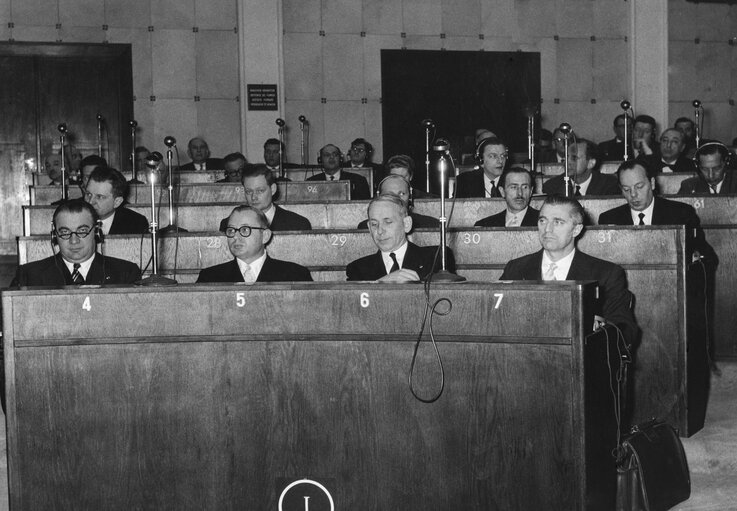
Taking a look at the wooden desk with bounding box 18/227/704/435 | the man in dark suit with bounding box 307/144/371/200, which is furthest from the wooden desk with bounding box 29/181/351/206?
the wooden desk with bounding box 18/227/704/435

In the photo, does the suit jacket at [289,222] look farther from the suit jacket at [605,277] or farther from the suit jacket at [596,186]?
the suit jacket at [605,277]

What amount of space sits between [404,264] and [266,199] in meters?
1.99

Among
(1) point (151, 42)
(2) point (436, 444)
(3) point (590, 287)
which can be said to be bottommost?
(2) point (436, 444)

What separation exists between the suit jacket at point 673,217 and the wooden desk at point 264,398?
Result: 2314 millimetres

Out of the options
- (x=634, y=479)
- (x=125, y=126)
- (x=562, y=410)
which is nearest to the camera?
(x=562, y=410)

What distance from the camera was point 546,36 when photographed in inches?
499

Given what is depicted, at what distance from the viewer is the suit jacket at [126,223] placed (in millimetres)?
6496

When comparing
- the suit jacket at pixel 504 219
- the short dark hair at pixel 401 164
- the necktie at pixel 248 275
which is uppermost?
the short dark hair at pixel 401 164

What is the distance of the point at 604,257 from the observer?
5.19m

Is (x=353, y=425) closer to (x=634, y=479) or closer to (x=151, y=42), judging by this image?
(x=634, y=479)

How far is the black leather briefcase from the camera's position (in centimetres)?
386

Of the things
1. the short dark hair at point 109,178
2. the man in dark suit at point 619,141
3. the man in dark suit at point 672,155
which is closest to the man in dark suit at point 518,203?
the short dark hair at point 109,178

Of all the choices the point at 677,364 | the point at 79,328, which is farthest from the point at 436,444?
the point at 677,364

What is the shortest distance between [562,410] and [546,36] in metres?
10.0
